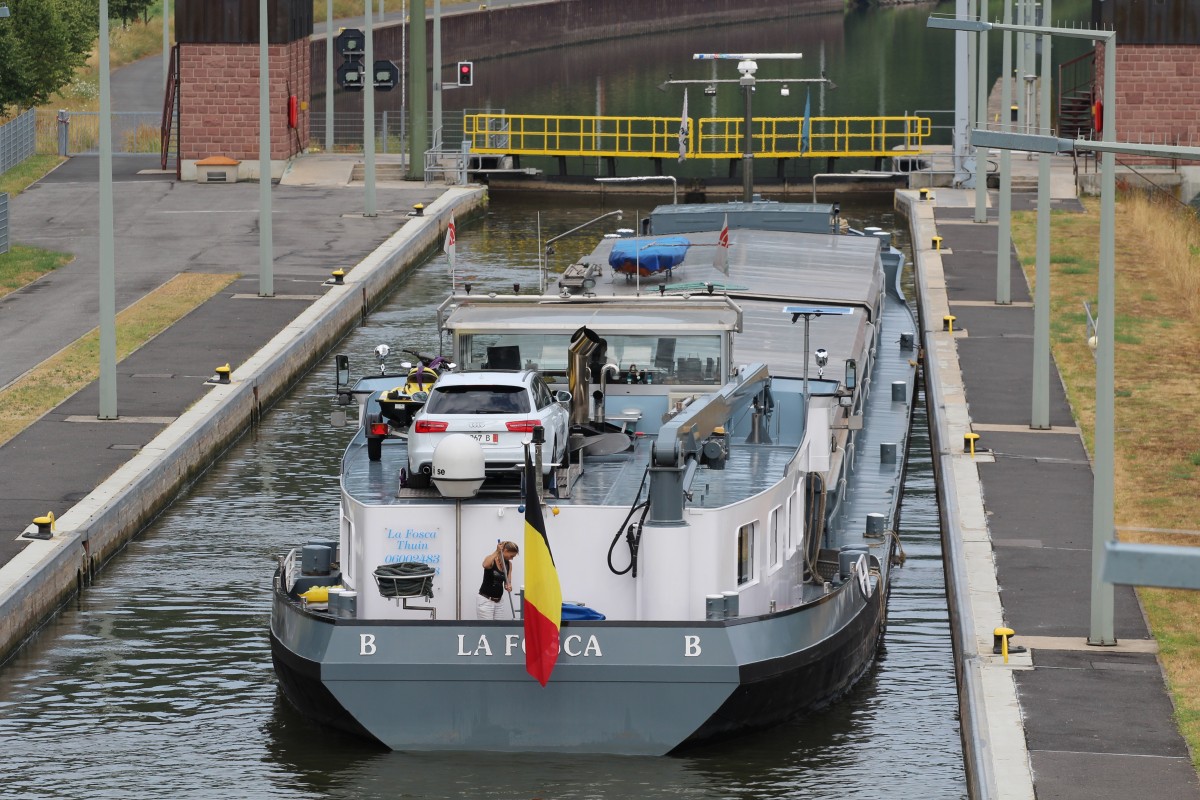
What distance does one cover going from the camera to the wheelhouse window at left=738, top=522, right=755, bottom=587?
78.1 ft

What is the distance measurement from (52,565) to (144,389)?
1111 cm

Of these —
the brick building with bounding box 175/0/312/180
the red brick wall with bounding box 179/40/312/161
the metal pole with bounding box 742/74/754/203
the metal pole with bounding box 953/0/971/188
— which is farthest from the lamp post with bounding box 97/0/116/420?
the metal pole with bounding box 953/0/971/188

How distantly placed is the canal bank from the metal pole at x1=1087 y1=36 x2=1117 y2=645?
742 millimetres

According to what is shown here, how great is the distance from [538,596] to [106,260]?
17393 millimetres

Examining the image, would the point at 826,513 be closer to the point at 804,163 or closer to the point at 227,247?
the point at 227,247

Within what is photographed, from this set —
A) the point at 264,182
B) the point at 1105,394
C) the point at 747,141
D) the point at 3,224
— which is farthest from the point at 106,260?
the point at 747,141

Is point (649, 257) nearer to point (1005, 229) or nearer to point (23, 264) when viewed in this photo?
point (1005, 229)

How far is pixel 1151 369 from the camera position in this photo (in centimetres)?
4172

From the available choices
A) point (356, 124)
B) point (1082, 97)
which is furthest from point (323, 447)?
point (356, 124)

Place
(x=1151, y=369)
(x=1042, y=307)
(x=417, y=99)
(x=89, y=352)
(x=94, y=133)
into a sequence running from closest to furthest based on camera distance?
(x=1042, y=307)
(x=1151, y=369)
(x=89, y=352)
(x=417, y=99)
(x=94, y=133)

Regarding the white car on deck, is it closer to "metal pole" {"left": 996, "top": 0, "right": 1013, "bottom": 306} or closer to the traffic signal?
"metal pole" {"left": 996, "top": 0, "right": 1013, "bottom": 306}

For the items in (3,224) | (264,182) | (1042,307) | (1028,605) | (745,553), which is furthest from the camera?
(3,224)

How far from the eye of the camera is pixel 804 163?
85.4m

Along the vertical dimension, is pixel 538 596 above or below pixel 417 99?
below
